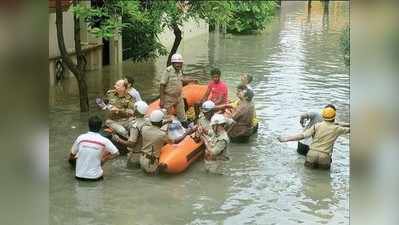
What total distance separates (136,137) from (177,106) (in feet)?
6.46

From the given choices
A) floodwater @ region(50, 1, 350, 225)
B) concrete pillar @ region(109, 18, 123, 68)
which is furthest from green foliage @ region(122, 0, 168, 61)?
floodwater @ region(50, 1, 350, 225)

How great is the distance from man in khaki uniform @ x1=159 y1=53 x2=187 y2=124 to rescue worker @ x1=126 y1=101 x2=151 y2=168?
1.45 m

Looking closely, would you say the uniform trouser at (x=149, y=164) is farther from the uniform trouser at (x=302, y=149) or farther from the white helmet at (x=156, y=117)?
the uniform trouser at (x=302, y=149)

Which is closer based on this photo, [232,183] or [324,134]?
[232,183]

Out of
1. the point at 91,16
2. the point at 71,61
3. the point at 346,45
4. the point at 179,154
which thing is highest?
the point at 91,16

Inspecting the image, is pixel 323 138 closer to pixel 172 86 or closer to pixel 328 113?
pixel 328 113

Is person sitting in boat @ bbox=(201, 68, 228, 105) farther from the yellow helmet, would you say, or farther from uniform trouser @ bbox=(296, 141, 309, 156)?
the yellow helmet

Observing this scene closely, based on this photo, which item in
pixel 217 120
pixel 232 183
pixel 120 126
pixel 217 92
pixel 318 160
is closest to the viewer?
pixel 232 183

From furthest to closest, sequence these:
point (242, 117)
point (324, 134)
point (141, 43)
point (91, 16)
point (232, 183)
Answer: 1. point (141, 43)
2. point (91, 16)
3. point (242, 117)
4. point (324, 134)
5. point (232, 183)

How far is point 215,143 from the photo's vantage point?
7816mm

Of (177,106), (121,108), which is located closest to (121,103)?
(121,108)
